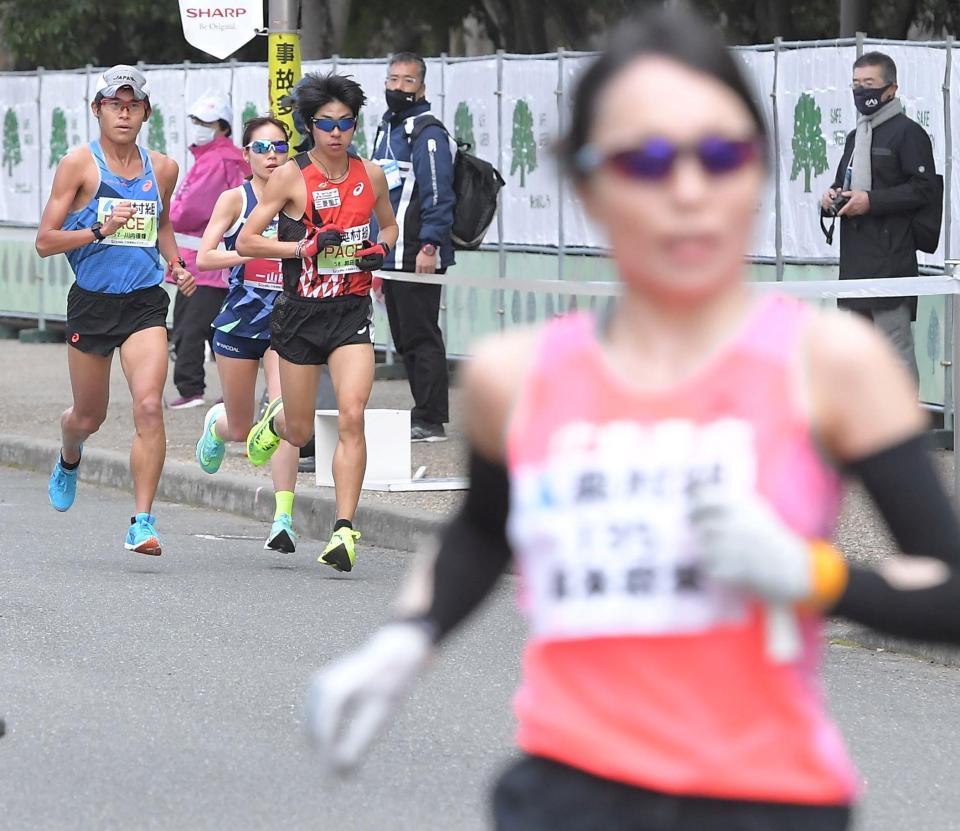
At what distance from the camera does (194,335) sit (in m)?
15.1

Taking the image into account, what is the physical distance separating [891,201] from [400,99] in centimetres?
284

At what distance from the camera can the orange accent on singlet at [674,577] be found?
8.10ft

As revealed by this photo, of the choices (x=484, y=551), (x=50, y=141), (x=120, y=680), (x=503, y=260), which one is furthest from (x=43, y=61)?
(x=484, y=551)

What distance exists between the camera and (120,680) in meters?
7.04

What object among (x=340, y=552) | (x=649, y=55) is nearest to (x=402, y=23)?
(x=340, y=552)

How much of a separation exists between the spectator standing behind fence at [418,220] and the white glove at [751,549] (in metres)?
10.3

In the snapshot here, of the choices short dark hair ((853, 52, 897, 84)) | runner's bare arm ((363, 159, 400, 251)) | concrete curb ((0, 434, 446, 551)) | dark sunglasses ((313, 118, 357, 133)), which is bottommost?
concrete curb ((0, 434, 446, 551))

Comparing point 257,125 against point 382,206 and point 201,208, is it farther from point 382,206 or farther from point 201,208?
point 201,208

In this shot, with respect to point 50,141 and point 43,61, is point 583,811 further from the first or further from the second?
point 43,61

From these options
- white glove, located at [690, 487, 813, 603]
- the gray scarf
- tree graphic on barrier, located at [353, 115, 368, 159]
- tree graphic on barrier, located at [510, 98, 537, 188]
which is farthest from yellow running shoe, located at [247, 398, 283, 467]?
white glove, located at [690, 487, 813, 603]

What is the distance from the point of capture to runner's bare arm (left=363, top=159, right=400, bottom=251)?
957cm

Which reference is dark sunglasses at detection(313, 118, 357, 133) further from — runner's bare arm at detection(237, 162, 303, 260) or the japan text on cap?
the japan text on cap

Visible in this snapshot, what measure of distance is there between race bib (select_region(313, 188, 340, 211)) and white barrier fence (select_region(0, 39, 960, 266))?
111 cm

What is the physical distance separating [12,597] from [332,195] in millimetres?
2078
